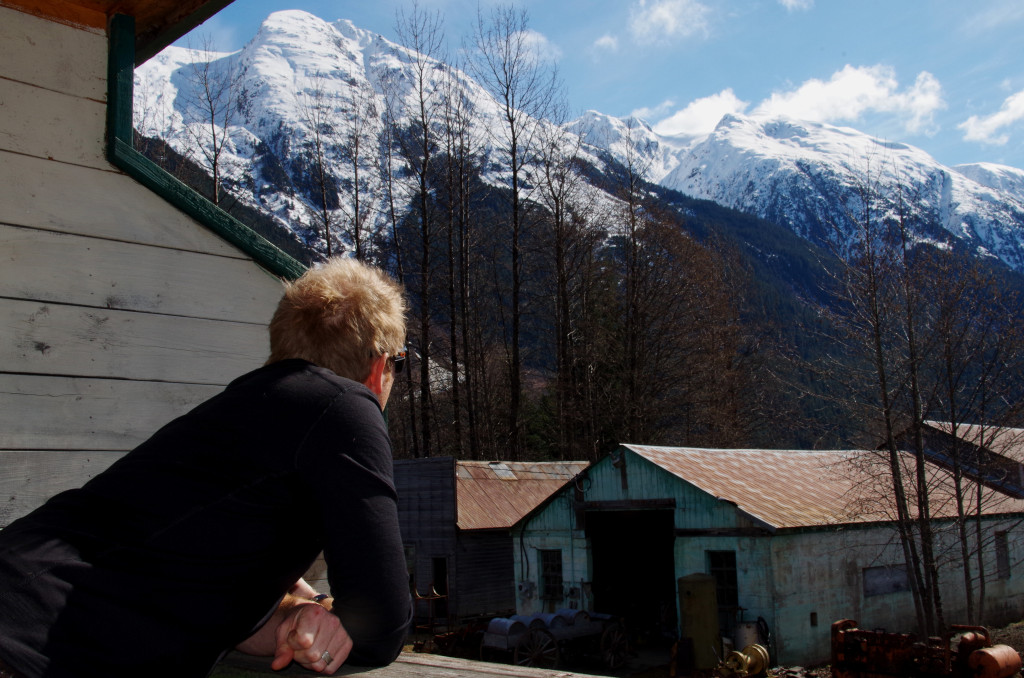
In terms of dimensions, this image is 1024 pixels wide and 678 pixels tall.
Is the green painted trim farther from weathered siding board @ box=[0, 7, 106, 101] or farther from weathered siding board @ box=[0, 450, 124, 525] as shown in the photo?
weathered siding board @ box=[0, 450, 124, 525]

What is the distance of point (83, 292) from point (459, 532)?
1887 cm

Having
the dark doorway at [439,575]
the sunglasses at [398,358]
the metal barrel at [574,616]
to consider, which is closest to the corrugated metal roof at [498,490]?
the dark doorway at [439,575]

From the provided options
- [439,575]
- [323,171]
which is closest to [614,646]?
[439,575]

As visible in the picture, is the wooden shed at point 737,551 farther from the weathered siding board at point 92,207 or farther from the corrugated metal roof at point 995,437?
the weathered siding board at point 92,207

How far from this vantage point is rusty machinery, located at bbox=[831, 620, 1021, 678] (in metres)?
11.3

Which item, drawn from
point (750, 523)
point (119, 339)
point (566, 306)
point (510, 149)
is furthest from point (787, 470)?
point (119, 339)

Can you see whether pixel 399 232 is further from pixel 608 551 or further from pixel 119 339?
pixel 119 339

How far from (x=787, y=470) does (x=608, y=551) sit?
4.97m

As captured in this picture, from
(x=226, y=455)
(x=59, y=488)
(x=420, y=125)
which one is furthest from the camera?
(x=420, y=125)

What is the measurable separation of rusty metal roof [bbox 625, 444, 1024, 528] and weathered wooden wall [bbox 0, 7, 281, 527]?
13.1 m

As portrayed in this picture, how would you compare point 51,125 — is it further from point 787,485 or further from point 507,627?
point 787,485

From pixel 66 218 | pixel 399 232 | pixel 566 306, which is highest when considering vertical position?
pixel 399 232

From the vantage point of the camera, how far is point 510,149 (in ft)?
81.3

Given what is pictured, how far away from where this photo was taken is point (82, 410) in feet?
9.04
